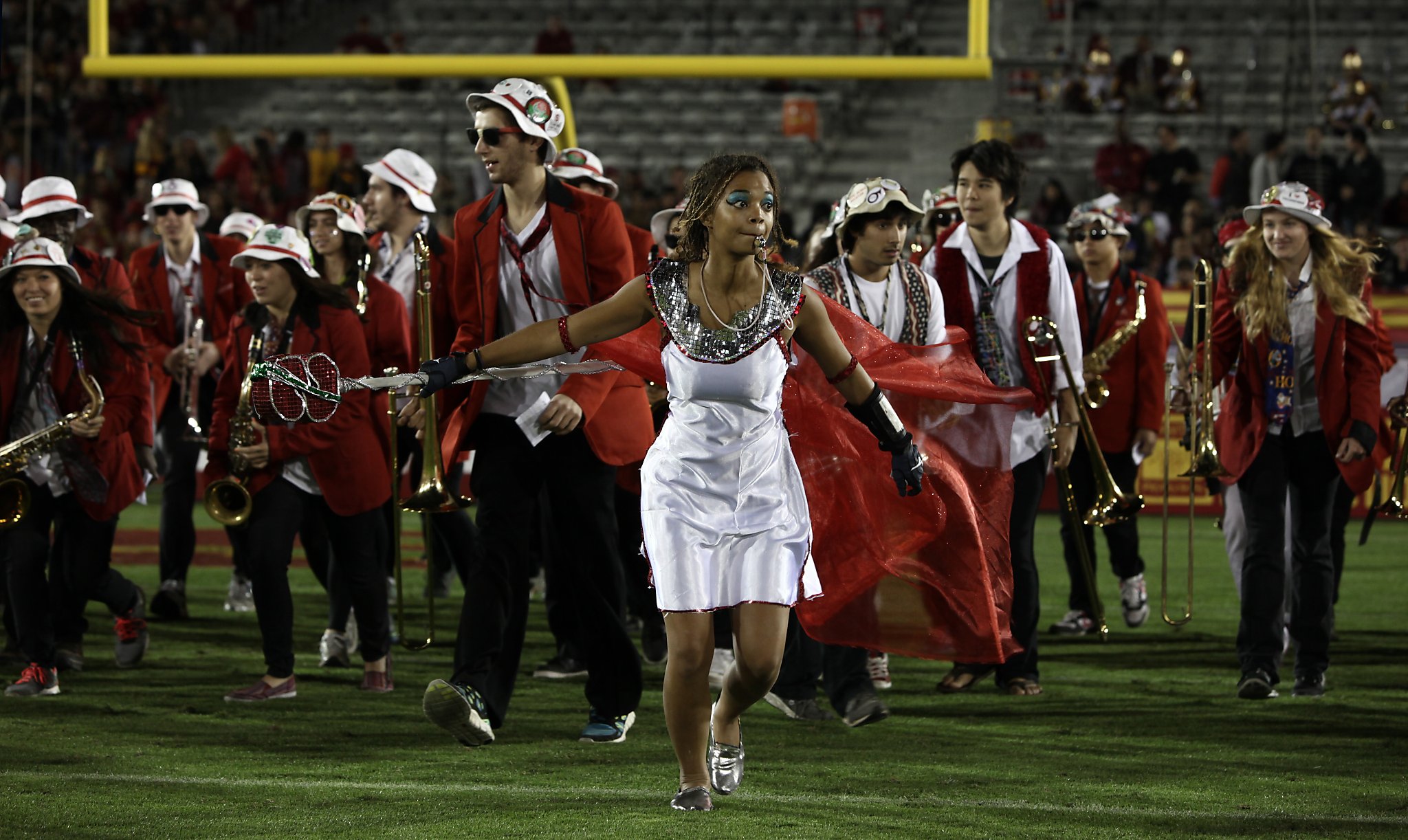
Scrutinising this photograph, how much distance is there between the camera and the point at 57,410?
753cm

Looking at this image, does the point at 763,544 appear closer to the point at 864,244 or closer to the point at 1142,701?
the point at 864,244

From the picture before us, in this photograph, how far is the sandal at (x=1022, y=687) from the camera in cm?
754

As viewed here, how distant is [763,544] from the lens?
5156mm

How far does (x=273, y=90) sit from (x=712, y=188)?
17356 mm

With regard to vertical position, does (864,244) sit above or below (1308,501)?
above

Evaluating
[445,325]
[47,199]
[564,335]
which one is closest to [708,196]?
[564,335]

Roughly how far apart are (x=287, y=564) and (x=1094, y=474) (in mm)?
3352

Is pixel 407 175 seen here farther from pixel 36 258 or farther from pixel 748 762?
pixel 748 762

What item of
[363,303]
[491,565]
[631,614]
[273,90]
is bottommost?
[631,614]

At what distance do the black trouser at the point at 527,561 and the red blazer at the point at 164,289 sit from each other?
384 cm

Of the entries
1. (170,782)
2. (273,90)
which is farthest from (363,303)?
(273,90)

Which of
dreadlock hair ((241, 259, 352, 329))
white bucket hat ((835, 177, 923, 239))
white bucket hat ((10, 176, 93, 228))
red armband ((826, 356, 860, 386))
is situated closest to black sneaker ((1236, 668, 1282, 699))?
white bucket hat ((835, 177, 923, 239))

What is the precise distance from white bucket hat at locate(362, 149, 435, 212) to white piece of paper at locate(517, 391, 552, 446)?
2772 millimetres

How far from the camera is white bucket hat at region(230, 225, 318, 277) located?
728 cm
